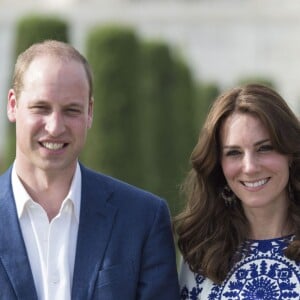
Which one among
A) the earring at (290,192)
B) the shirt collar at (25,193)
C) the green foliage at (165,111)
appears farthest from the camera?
the green foliage at (165,111)

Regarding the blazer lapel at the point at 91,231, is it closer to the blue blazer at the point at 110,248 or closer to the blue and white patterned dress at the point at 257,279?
the blue blazer at the point at 110,248

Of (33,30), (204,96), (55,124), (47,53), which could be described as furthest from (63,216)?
(204,96)

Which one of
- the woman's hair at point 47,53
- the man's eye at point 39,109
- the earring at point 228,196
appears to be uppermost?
the woman's hair at point 47,53

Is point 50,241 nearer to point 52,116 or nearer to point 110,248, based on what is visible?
point 110,248

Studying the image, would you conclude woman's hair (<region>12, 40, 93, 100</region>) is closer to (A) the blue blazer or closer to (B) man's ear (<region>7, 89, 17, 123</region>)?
(B) man's ear (<region>7, 89, 17, 123</region>)

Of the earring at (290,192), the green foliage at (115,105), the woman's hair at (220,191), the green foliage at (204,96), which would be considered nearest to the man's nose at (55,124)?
the woman's hair at (220,191)

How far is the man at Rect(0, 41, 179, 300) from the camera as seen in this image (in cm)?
426

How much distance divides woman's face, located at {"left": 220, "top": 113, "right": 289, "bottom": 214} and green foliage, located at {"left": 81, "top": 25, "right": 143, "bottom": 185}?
503 inches

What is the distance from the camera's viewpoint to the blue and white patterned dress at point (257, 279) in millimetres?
4512

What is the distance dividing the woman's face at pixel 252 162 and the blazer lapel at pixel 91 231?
0.53 m

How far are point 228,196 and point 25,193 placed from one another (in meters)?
0.96

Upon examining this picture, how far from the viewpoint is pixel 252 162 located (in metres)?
4.53

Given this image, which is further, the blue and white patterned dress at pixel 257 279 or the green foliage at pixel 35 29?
the green foliage at pixel 35 29

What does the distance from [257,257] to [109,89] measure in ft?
44.9
